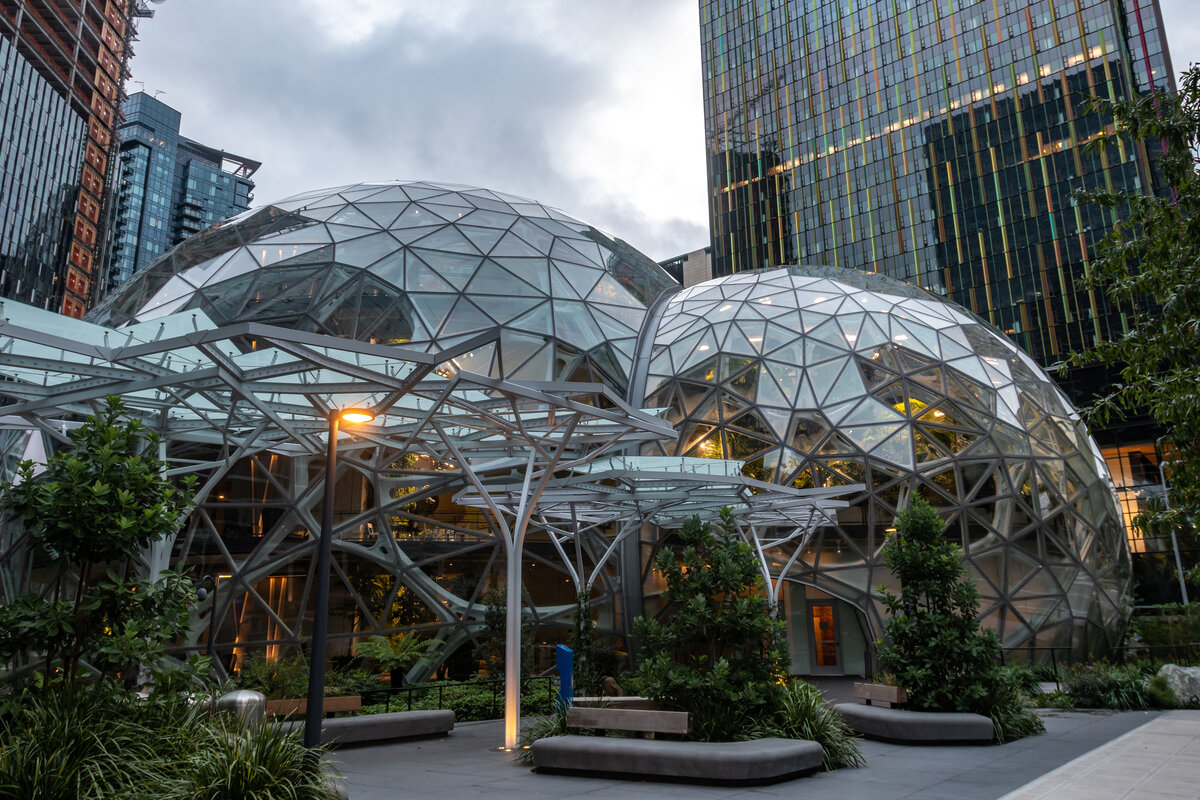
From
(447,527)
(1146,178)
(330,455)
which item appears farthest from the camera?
(1146,178)

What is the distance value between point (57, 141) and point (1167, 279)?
10761 cm

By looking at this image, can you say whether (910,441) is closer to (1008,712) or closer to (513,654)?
(1008,712)

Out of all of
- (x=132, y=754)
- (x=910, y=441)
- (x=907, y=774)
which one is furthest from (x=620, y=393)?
(x=132, y=754)

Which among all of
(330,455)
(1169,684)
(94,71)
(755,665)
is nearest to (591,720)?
(755,665)

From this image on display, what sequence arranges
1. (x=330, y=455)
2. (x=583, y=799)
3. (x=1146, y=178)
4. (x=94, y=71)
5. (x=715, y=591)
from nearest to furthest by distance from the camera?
(x=583, y=799) < (x=330, y=455) < (x=715, y=591) < (x=1146, y=178) < (x=94, y=71)

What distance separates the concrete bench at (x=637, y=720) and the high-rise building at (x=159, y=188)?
16769 centimetres

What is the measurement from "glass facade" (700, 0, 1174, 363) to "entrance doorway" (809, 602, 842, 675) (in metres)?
55.6

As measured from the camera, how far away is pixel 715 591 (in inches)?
523

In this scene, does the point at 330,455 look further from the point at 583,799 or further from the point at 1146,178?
the point at 1146,178

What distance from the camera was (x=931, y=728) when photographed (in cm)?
1373

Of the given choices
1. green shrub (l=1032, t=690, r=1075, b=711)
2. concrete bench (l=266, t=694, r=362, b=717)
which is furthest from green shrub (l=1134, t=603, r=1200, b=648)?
concrete bench (l=266, t=694, r=362, b=717)

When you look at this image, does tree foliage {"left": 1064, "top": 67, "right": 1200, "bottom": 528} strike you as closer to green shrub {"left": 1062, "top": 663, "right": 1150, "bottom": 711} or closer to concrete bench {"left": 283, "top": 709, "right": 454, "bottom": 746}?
green shrub {"left": 1062, "top": 663, "right": 1150, "bottom": 711}

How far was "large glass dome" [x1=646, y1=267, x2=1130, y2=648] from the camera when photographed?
24.6 meters

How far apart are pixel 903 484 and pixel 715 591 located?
13725mm
